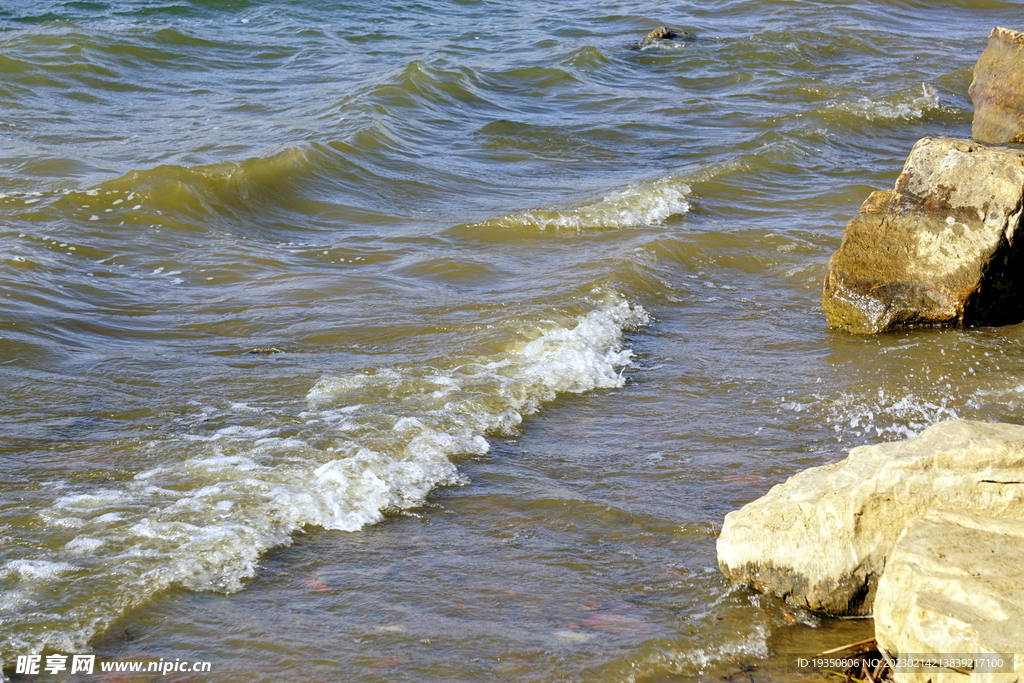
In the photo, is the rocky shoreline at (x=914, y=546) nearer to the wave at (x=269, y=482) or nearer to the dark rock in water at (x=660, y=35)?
the wave at (x=269, y=482)

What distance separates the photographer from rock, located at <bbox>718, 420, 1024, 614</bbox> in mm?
2861

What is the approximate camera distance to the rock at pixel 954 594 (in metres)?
2.30

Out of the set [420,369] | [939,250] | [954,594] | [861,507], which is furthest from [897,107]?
[954,594]

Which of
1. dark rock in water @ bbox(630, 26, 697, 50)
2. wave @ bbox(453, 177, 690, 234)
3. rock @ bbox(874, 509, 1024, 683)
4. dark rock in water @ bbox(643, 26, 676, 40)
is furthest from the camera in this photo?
dark rock in water @ bbox(643, 26, 676, 40)

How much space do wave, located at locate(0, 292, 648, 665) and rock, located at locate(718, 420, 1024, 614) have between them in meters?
1.47

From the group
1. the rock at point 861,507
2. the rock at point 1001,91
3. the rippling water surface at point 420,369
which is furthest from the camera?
the rock at point 1001,91

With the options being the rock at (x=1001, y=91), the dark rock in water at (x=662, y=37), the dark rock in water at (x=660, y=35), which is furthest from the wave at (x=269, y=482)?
the dark rock in water at (x=660, y=35)

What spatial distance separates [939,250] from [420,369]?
3084 millimetres

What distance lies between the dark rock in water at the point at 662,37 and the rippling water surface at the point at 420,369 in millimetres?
4839

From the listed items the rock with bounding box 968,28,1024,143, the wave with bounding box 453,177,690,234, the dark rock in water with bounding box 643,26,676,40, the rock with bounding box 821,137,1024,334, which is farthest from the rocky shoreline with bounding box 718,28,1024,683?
the dark rock in water with bounding box 643,26,676,40

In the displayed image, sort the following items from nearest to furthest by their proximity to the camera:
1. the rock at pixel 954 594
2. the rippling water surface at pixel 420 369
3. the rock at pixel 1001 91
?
1. the rock at pixel 954 594
2. the rippling water surface at pixel 420 369
3. the rock at pixel 1001 91

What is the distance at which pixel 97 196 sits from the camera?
8.13 meters

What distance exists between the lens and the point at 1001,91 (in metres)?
10.1

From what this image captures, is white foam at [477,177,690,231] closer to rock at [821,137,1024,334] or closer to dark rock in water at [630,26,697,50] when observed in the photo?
rock at [821,137,1024,334]
